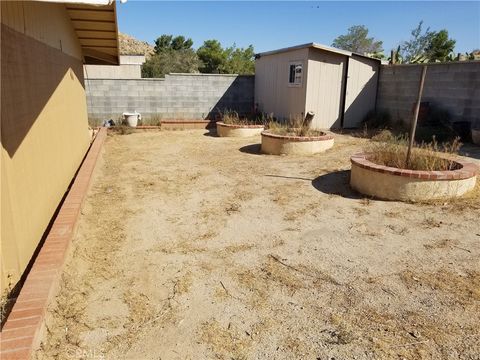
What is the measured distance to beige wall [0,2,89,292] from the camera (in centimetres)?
277

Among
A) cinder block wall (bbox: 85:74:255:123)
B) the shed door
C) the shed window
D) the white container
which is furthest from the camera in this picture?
cinder block wall (bbox: 85:74:255:123)

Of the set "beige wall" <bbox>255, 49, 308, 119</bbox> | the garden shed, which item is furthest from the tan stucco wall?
the garden shed

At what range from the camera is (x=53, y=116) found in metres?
4.78

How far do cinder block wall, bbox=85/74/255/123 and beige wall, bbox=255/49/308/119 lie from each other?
76 centimetres

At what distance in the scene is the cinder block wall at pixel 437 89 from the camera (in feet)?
30.8

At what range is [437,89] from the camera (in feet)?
33.8

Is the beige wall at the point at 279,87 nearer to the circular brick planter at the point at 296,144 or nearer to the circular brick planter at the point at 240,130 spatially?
the circular brick planter at the point at 240,130

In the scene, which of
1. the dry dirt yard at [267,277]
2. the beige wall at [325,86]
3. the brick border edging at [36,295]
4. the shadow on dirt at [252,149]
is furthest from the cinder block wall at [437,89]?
the brick border edging at [36,295]

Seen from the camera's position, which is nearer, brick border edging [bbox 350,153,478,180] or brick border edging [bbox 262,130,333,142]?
brick border edging [bbox 350,153,478,180]

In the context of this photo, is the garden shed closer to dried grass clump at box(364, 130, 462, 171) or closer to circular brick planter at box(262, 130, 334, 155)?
circular brick planter at box(262, 130, 334, 155)

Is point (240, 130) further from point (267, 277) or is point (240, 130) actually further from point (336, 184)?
point (267, 277)

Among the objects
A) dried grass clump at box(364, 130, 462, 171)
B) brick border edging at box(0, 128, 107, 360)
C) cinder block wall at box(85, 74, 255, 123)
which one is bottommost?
brick border edging at box(0, 128, 107, 360)

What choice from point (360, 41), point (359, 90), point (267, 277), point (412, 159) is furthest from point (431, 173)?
point (360, 41)

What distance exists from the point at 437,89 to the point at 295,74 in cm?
424
